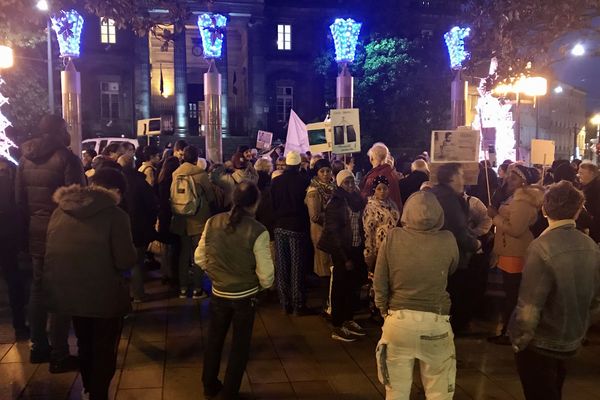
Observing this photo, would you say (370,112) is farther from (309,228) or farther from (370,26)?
(309,228)

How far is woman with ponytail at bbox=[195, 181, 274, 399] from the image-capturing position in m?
4.39

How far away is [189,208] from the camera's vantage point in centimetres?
775

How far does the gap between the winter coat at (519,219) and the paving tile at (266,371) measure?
2805 millimetres

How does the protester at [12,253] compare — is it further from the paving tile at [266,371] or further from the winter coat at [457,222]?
the winter coat at [457,222]

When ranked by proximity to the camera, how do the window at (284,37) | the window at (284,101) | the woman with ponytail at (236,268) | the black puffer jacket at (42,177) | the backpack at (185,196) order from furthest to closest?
the window at (284,101)
the window at (284,37)
the backpack at (185,196)
the black puffer jacket at (42,177)
the woman with ponytail at (236,268)

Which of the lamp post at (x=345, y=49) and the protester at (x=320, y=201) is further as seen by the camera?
the lamp post at (x=345, y=49)

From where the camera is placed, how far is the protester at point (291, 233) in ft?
23.7

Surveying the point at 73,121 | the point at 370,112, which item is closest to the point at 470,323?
the point at 73,121

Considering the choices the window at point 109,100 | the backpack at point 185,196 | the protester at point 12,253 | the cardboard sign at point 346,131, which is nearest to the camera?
the protester at point 12,253

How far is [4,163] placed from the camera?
6.52m

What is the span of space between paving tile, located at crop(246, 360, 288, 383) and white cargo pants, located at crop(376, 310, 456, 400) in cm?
185

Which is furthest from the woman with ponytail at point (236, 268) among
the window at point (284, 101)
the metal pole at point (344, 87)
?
the window at point (284, 101)

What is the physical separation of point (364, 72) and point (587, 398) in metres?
26.2

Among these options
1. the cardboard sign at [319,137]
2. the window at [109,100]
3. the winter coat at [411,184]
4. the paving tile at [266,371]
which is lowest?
the paving tile at [266,371]
